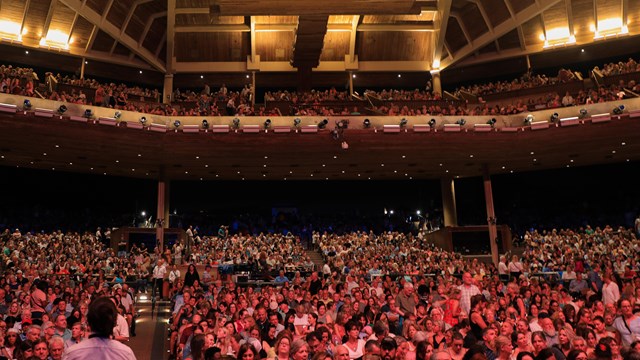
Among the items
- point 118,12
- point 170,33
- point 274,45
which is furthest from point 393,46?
point 118,12

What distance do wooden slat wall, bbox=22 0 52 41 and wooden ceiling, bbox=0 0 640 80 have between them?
4cm

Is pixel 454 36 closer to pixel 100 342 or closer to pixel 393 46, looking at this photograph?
pixel 393 46

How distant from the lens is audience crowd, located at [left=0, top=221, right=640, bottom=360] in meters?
5.59

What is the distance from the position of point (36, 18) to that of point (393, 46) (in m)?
16.6

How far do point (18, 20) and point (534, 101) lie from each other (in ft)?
72.5

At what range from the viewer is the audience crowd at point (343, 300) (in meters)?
5.59

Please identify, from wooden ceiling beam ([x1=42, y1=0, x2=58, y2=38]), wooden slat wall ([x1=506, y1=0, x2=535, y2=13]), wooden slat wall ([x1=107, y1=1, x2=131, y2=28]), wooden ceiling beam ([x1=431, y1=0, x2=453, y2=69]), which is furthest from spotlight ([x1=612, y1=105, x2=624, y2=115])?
wooden ceiling beam ([x1=42, y1=0, x2=58, y2=38])

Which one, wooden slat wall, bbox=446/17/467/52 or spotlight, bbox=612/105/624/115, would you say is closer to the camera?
spotlight, bbox=612/105/624/115

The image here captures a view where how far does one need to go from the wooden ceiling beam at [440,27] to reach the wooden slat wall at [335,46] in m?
4.37

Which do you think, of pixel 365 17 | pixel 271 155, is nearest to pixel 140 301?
pixel 271 155

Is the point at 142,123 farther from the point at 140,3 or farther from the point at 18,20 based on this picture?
the point at 18,20

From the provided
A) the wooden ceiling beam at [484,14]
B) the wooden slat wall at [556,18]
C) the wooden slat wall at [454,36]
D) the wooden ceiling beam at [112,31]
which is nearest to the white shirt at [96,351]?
the wooden ceiling beam at [112,31]

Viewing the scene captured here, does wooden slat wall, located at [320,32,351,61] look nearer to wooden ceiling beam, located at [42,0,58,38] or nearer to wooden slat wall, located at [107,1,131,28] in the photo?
wooden slat wall, located at [107,1,131,28]

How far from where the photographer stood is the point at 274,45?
26953mm
